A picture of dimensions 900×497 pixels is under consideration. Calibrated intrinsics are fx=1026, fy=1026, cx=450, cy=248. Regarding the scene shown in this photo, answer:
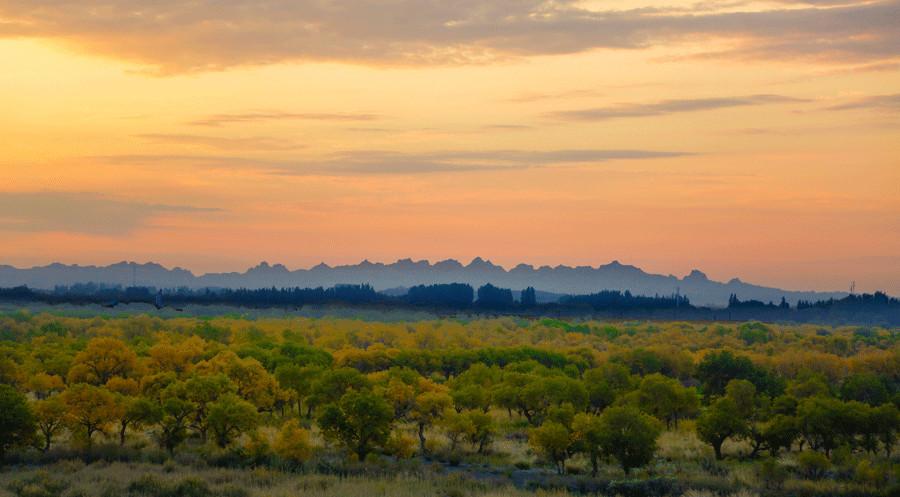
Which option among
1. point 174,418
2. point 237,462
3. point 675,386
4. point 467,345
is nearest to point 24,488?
point 237,462

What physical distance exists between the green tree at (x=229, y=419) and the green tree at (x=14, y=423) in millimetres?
7775

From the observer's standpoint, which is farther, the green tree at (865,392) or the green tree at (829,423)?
the green tree at (865,392)

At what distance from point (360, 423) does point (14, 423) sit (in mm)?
14801

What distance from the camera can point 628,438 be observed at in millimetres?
44125

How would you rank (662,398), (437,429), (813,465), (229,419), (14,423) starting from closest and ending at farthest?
(813,465) → (14,423) → (229,419) → (437,429) → (662,398)

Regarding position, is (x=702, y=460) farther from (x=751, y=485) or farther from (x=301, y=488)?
(x=301, y=488)

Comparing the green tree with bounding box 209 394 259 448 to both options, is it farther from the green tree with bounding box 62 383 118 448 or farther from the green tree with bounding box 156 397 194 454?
the green tree with bounding box 62 383 118 448

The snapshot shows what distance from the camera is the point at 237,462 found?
4412 centimetres

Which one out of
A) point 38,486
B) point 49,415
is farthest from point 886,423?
point 49,415

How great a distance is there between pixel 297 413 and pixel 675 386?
23.6 meters

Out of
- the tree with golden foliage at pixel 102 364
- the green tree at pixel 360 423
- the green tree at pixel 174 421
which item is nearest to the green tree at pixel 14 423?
the green tree at pixel 174 421

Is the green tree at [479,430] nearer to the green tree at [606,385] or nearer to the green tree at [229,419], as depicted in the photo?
the green tree at [229,419]

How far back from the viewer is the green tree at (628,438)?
4416 cm

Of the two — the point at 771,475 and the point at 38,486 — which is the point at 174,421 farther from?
the point at 771,475
